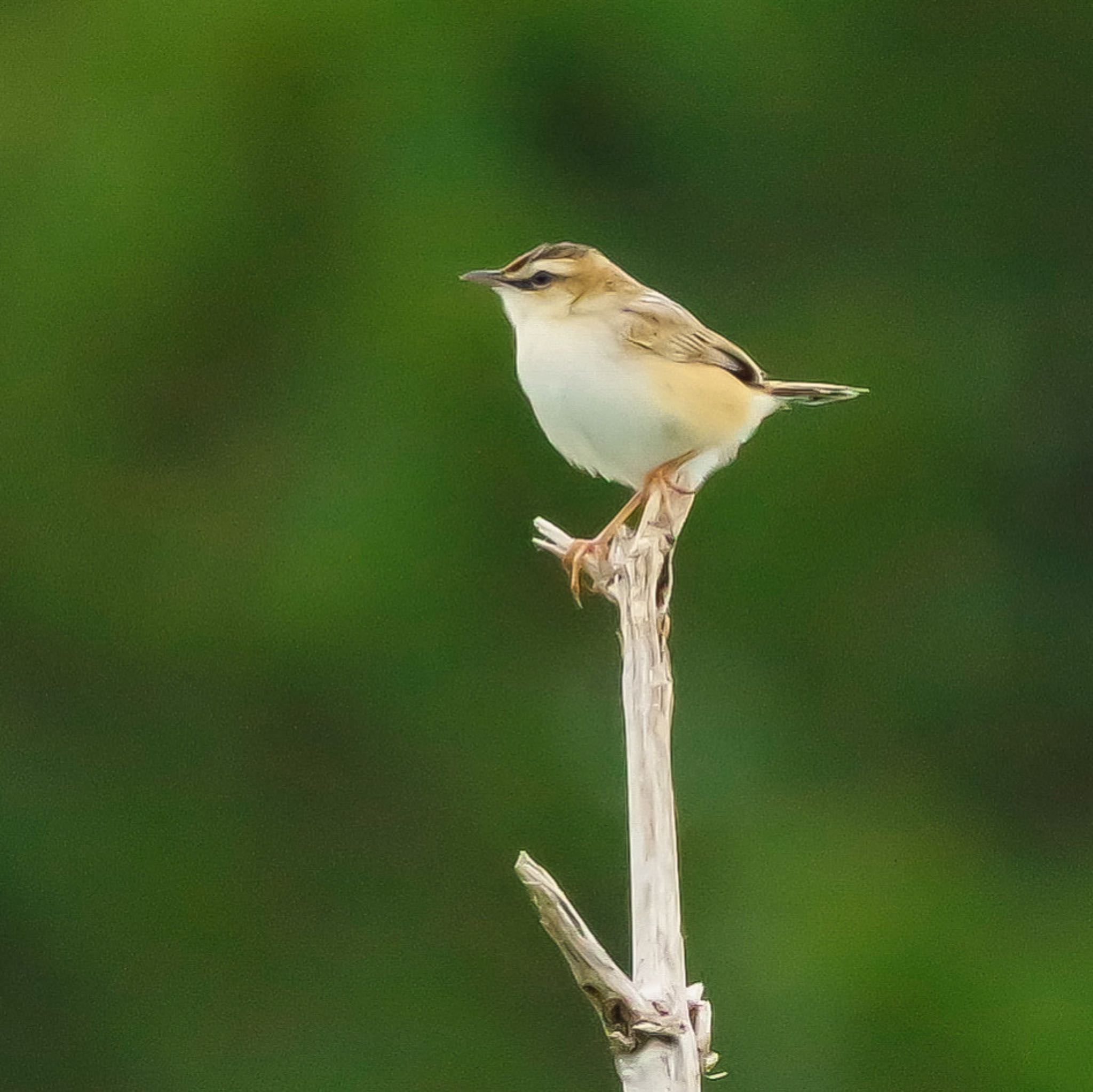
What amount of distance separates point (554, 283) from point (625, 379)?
10.0 inches

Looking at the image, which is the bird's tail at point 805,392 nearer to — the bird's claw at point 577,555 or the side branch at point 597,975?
the bird's claw at point 577,555

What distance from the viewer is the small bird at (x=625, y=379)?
328 cm

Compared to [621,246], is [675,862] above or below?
below

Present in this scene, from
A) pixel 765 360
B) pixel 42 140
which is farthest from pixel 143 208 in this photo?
pixel 765 360

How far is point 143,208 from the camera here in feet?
22.5

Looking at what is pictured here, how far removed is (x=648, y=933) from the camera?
8.13 ft

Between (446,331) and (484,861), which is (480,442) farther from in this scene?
(484,861)

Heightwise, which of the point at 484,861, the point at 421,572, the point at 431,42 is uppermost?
→ the point at 431,42

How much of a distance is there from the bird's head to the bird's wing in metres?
0.05

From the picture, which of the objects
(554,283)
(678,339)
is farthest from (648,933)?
(554,283)

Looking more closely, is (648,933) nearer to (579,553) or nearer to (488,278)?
(579,553)

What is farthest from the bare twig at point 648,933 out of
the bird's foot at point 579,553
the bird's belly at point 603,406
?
Result: the bird's belly at point 603,406

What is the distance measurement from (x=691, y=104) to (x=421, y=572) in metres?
1.67

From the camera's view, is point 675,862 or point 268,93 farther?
point 268,93
